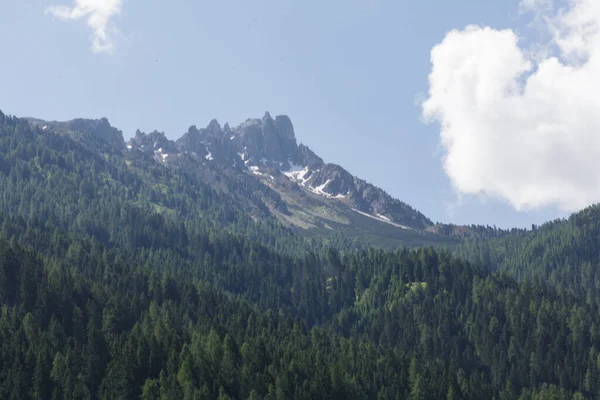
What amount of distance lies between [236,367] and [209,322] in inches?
1401

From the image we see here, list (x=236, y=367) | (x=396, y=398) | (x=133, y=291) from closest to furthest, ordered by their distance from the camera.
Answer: (x=236, y=367)
(x=396, y=398)
(x=133, y=291)

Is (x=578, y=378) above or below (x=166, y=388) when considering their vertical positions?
above

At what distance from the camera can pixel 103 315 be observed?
15600cm

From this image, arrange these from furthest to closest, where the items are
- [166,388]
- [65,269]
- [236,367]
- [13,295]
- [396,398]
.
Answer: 1. [65,269]
2. [13,295]
3. [396,398]
4. [236,367]
5. [166,388]

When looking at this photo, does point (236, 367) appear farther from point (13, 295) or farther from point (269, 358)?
point (13, 295)

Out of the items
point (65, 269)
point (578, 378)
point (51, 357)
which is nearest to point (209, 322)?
point (65, 269)

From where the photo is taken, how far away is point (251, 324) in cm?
17812

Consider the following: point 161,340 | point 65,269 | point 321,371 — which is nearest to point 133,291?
point 65,269

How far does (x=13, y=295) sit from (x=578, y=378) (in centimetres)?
14402

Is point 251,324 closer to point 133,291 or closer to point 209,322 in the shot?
point 209,322

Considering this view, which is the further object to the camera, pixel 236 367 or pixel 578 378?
pixel 578 378

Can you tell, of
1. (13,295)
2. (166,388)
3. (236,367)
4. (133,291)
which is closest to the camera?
(166,388)

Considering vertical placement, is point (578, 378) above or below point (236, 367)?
above

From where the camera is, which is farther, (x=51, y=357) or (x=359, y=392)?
(x=359, y=392)
